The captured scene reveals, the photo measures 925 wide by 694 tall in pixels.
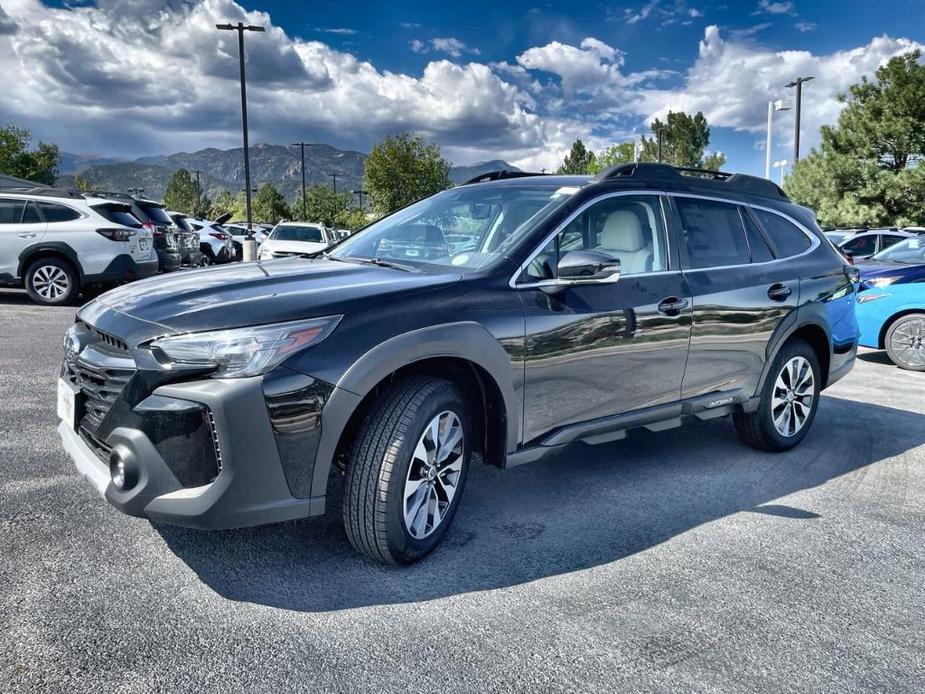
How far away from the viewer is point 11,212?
34.8 ft

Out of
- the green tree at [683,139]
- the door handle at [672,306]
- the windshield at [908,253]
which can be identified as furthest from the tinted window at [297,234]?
the green tree at [683,139]

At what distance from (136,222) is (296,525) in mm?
9177

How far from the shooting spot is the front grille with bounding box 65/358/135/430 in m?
2.72

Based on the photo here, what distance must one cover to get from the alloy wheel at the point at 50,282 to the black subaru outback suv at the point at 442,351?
27.0 feet

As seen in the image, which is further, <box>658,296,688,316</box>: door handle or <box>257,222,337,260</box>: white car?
<box>257,222,337,260</box>: white car

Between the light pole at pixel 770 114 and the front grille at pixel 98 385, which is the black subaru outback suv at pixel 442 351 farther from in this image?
the light pole at pixel 770 114

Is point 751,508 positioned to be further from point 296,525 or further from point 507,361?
point 296,525

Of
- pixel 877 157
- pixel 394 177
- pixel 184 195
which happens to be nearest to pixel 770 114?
pixel 877 157

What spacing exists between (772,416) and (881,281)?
Answer: 488 centimetres

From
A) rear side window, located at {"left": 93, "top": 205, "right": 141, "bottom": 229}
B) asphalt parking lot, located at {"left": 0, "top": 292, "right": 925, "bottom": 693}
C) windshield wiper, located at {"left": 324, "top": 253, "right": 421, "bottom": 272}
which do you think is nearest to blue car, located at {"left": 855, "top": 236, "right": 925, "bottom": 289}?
asphalt parking lot, located at {"left": 0, "top": 292, "right": 925, "bottom": 693}

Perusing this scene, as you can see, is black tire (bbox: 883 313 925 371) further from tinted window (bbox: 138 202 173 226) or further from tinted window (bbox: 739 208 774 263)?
tinted window (bbox: 138 202 173 226)

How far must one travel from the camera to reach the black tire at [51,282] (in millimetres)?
10727

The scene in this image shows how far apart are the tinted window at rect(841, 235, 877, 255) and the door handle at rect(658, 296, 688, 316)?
41.6ft

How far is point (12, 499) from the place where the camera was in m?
3.52
